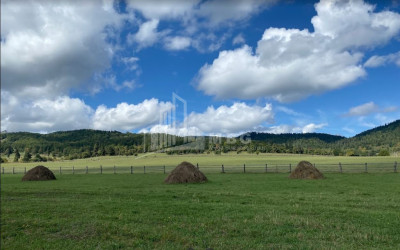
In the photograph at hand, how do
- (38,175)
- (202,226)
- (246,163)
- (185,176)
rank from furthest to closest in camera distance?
(246,163) → (38,175) → (185,176) → (202,226)

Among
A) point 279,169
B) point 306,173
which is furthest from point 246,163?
point 306,173

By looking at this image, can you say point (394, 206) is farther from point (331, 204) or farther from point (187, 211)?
point (187, 211)

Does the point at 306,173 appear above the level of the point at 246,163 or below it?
above

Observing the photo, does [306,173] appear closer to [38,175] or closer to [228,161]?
[38,175]

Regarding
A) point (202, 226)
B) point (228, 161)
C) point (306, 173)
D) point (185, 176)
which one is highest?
point (202, 226)

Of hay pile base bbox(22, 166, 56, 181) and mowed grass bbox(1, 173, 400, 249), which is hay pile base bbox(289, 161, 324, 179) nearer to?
mowed grass bbox(1, 173, 400, 249)

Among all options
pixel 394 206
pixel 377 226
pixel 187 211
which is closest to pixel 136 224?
pixel 187 211

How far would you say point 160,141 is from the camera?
180m

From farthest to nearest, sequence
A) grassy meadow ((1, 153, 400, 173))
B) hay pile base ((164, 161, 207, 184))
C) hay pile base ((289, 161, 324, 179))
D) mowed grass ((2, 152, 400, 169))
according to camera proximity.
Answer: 1. mowed grass ((2, 152, 400, 169))
2. grassy meadow ((1, 153, 400, 173))
3. hay pile base ((289, 161, 324, 179))
4. hay pile base ((164, 161, 207, 184))

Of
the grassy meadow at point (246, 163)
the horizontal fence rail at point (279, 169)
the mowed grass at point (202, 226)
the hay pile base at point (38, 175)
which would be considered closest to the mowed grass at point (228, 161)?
the grassy meadow at point (246, 163)

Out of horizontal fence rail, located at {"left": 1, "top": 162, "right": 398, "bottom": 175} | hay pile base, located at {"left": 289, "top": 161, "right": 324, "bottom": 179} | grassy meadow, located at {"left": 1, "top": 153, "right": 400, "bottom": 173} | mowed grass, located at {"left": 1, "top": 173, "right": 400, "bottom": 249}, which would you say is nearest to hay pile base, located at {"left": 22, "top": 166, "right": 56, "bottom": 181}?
horizontal fence rail, located at {"left": 1, "top": 162, "right": 398, "bottom": 175}

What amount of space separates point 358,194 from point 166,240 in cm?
1502

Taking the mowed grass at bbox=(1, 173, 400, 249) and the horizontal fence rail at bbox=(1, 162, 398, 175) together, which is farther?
the horizontal fence rail at bbox=(1, 162, 398, 175)

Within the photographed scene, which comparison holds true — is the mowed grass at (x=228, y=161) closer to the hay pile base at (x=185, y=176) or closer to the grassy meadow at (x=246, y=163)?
the grassy meadow at (x=246, y=163)
